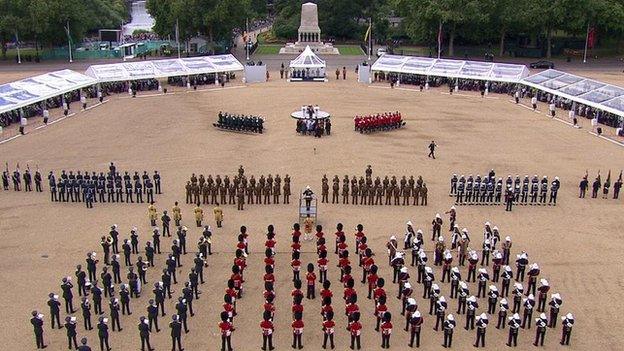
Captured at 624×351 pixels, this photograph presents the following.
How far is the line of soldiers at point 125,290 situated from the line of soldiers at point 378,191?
7.09 metres

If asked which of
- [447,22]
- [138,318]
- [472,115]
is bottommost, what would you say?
[138,318]

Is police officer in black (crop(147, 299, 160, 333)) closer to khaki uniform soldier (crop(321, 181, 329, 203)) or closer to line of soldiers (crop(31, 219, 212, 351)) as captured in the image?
line of soldiers (crop(31, 219, 212, 351))

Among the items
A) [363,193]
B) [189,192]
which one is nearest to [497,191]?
[363,193]

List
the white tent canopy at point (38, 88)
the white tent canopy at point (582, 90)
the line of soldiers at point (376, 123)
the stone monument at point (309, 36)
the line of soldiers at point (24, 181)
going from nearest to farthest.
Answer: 1. the line of soldiers at point (24, 181)
2. the line of soldiers at point (376, 123)
3. the white tent canopy at point (38, 88)
4. the white tent canopy at point (582, 90)
5. the stone monument at point (309, 36)

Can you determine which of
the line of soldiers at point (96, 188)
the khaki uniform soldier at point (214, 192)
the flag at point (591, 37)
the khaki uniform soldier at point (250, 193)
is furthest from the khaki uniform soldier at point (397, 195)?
the flag at point (591, 37)

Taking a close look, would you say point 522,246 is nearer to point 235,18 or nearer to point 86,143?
point 86,143

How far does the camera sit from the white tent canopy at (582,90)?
140 feet

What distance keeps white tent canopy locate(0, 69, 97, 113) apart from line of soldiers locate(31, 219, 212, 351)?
73.9 feet

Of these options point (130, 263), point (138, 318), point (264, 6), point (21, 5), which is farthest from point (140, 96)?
point (264, 6)

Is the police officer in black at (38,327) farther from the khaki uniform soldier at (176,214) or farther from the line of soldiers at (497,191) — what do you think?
the line of soldiers at (497,191)

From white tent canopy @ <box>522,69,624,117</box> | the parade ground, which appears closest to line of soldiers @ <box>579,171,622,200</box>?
the parade ground

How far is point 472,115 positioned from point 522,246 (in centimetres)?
2353

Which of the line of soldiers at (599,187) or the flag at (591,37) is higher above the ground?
the flag at (591,37)

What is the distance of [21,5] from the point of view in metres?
67.3
